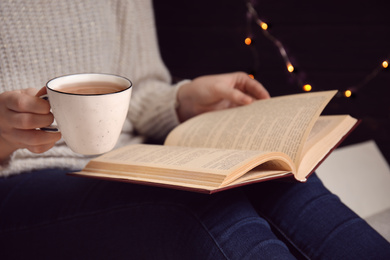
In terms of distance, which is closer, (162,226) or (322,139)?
(162,226)

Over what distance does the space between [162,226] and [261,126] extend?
0.87 ft

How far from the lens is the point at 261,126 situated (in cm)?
73

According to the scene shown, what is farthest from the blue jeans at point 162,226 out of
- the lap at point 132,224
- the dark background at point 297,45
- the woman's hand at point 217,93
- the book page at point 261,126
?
the dark background at point 297,45

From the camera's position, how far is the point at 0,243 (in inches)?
25.4

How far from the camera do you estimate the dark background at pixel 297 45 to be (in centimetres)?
128

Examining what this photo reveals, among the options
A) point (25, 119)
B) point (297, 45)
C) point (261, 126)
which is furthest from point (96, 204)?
point (297, 45)

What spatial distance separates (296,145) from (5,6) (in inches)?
22.9

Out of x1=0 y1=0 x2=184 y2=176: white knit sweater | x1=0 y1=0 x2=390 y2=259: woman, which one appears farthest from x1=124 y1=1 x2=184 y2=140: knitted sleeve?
x1=0 y1=0 x2=390 y2=259: woman

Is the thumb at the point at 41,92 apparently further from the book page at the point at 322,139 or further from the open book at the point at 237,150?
the book page at the point at 322,139

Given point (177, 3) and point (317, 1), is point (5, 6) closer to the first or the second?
point (177, 3)

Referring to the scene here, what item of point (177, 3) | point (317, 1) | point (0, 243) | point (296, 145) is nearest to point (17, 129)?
point (0, 243)

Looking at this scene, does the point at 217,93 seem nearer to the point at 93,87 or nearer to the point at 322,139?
the point at 322,139

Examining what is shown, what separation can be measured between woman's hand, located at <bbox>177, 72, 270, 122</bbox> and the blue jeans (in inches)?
11.6

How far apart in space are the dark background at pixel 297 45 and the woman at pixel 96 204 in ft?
1.56
